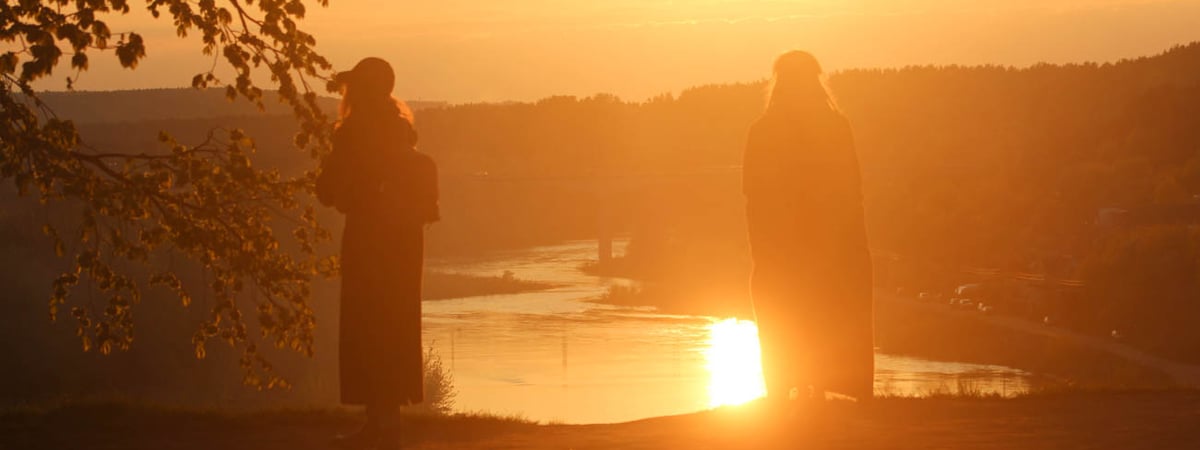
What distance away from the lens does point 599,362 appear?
6084 cm

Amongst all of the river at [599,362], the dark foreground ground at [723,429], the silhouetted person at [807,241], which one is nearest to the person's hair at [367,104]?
the dark foreground ground at [723,429]

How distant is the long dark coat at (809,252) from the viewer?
32.7 ft

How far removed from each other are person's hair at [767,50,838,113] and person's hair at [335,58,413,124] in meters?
2.29

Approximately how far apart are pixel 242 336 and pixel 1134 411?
5698 millimetres

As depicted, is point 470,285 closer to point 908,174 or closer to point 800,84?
point 908,174

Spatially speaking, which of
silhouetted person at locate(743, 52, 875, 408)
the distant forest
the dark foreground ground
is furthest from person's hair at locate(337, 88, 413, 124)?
the distant forest

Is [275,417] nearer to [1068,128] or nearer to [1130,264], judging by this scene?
[1130,264]

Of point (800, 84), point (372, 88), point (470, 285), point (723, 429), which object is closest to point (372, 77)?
point (372, 88)

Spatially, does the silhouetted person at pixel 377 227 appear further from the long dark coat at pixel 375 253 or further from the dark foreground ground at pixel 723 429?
the dark foreground ground at pixel 723 429

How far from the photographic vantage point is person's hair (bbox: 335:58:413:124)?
350 inches

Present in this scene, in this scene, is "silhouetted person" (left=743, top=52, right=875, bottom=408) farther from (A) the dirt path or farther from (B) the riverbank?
(B) the riverbank

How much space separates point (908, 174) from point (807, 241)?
105 metres

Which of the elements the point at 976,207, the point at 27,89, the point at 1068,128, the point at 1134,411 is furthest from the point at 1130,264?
the point at 1068,128

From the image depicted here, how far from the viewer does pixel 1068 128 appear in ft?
468
